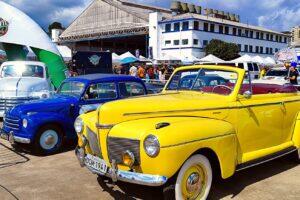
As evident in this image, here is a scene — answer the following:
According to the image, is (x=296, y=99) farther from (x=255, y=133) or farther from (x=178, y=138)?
(x=178, y=138)

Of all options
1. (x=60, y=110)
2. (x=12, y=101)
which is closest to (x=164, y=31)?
(x=12, y=101)

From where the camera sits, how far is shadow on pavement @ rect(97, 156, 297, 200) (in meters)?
5.19

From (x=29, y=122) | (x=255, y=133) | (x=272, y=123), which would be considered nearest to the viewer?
(x=255, y=133)

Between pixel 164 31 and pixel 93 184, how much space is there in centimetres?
5370

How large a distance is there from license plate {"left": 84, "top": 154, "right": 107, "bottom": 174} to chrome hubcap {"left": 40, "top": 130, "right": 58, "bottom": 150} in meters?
2.71

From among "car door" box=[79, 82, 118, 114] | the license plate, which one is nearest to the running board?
the license plate

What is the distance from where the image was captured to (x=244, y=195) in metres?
5.22

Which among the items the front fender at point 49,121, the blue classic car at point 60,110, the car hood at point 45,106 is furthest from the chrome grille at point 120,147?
the car hood at point 45,106

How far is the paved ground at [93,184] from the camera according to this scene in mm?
5211

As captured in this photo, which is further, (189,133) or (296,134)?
(296,134)

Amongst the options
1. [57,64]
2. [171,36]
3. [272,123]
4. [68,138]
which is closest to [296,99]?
[272,123]

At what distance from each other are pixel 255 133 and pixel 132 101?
6.21 ft

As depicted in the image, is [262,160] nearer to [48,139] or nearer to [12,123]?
[48,139]

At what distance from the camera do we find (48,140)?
7.60 metres
